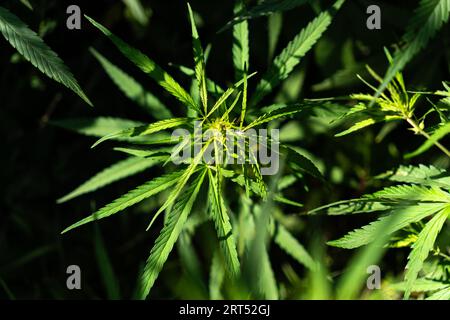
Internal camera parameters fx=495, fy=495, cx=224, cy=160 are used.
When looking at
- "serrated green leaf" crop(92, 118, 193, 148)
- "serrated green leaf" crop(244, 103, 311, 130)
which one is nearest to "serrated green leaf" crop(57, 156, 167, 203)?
"serrated green leaf" crop(92, 118, 193, 148)

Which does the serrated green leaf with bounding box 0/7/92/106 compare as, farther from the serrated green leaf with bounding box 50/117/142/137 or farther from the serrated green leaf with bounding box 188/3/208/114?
the serrated green leaf with bounding box 50/117/142/137

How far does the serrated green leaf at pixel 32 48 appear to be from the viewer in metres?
0.95

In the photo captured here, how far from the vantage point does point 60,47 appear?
167 cm

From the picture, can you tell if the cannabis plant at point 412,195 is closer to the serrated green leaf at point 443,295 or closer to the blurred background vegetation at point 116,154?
the serrated green leaf at point 443,295

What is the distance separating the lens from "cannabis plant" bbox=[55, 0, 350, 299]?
0.92 metres

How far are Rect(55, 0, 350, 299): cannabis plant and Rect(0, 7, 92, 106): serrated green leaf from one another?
0.37ft

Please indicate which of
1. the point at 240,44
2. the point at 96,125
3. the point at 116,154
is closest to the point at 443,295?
the point at 240,44

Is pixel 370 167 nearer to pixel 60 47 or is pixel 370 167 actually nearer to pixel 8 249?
pixel 60 47

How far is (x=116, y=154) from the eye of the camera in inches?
65.5

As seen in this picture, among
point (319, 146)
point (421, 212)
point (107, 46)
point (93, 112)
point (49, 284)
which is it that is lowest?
point (49, 284)

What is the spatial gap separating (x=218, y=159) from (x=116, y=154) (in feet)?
2.49

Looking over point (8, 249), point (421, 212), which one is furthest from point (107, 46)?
point (421, 212)
